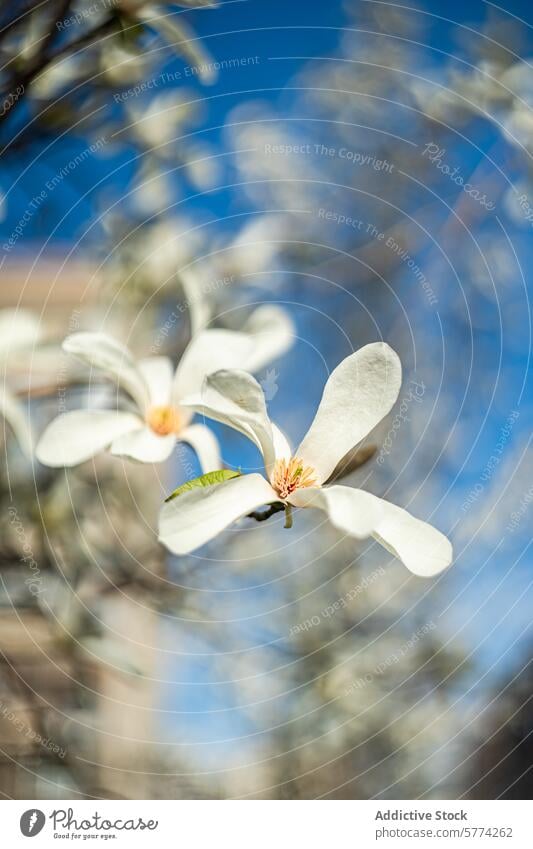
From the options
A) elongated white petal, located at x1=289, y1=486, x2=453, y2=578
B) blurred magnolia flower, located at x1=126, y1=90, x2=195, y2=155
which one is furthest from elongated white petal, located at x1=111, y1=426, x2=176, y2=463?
blurred magnolia flower, located at x1=126, y1=90, x2=195, y2=155

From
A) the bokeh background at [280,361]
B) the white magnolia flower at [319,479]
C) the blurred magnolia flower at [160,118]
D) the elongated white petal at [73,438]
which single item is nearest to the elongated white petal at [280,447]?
the white magnolia flower at [319,479]

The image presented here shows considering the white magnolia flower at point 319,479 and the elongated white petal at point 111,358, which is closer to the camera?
the white magnolia flower at point 319,479

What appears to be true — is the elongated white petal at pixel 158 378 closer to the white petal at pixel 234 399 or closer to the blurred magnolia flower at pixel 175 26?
the white petal at pixel 234 399

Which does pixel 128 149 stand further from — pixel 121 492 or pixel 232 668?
pixel 232 668

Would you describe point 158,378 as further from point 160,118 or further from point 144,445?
point 160,118

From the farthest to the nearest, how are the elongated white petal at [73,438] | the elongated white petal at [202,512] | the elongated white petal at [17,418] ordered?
1. the elongated white petal at [17,418]
2. the elongated white petal at [73,438]
3. the elongated white petal at [202,512]

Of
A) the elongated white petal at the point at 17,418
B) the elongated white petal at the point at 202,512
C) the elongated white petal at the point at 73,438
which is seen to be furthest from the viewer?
the elongated white petal at the point at 17,418

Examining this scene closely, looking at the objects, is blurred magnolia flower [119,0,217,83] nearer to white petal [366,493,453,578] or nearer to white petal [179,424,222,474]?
white petal [179,424,222,474]
